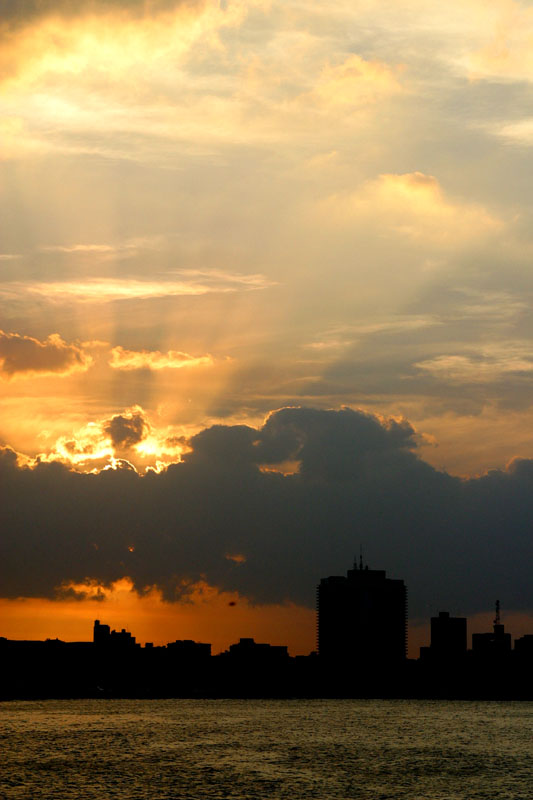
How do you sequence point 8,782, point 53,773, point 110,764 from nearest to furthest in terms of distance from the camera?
point 8,782 → point 53,773 → point 110,764

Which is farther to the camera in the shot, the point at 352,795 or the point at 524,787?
the point at 524,787

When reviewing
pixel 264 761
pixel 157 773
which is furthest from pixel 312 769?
pixel 157 773

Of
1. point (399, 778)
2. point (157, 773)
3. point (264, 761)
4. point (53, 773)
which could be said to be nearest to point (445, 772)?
point (399, 778)

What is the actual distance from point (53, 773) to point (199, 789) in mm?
32162

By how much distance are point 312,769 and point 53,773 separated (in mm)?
43815

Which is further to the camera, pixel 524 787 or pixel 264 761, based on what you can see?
pixel 264 761

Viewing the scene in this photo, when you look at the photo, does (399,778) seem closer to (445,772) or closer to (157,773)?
(445,772)

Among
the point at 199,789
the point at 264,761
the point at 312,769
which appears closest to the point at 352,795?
the point at 199,789

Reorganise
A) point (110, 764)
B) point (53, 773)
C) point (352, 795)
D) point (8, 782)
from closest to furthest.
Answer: point (352, 795)
point (8, 782)
point (53, 773)
point (110, 764)

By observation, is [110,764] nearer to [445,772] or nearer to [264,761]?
[264,761]

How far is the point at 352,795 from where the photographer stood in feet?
503

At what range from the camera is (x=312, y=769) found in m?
188

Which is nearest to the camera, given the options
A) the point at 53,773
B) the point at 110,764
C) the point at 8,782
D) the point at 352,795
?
the point at 352,795

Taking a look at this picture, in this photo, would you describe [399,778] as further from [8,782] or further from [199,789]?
[8,782]
